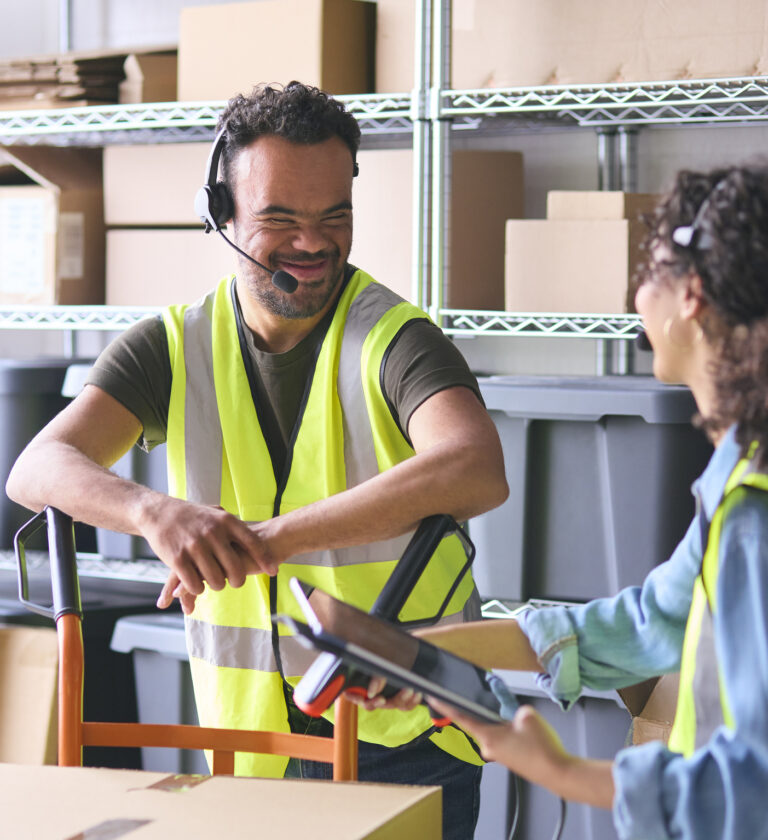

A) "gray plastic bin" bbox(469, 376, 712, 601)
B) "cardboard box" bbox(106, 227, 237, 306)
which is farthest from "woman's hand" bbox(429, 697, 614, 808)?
"cardboard box" bbox(106, 227, 237, 306)

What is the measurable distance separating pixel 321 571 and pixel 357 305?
329 millimetres

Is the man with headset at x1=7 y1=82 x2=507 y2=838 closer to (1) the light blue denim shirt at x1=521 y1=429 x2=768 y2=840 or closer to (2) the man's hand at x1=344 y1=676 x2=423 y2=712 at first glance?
(2) the man's hand at x1=344 y1=676 x2=423 y2=712

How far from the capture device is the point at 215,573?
113 centimetres

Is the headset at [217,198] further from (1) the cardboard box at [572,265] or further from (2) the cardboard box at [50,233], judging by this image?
(2) the cardboard box at [50,233]

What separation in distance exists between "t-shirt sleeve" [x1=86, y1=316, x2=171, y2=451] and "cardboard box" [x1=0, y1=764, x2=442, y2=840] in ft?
1.76

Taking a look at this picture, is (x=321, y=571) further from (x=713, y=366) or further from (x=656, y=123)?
(x=656, y=123)

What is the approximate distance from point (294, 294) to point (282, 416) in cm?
15

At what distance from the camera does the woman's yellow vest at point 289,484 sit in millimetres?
1343

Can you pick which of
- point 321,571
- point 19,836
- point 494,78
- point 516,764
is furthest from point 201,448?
point 494,78

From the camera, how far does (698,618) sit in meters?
0.80

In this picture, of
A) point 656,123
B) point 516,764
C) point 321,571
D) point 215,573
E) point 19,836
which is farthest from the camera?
point 656,123

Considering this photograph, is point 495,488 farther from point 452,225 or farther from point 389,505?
point 452,225

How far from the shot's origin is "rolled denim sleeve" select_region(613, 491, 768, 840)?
674mm

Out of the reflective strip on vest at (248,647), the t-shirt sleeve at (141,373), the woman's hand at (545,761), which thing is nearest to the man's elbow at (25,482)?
the t-shirt sleeve at (141,373)
